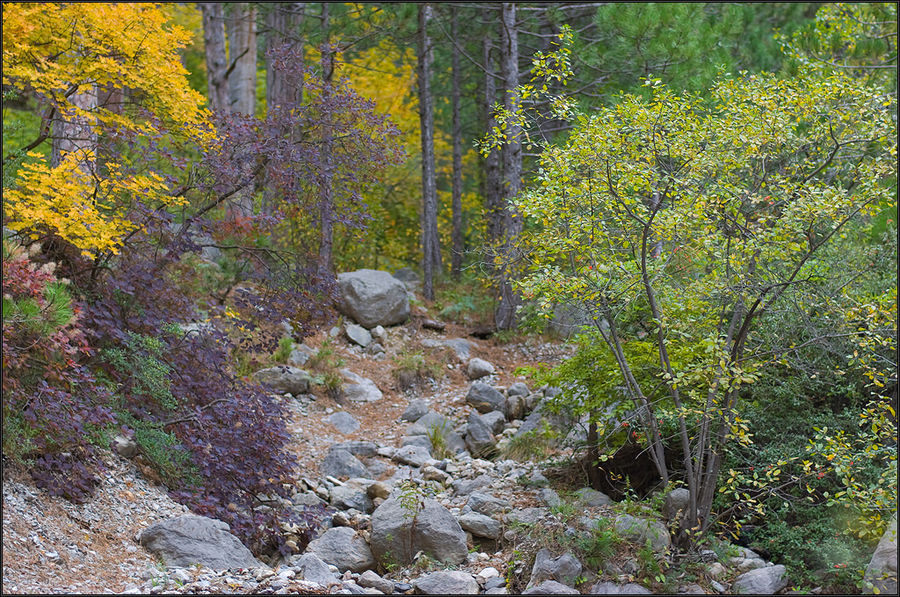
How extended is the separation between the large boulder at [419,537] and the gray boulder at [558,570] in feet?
2.25

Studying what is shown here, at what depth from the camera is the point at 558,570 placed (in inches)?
188

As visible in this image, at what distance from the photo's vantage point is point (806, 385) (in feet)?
Answer: 19.1

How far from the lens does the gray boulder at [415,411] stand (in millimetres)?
8961

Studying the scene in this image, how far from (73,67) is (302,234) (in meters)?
6.15

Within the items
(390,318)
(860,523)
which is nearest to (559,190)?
(860,523)

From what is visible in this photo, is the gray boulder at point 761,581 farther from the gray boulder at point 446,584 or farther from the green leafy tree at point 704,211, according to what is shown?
the gray boulder at point 446,584

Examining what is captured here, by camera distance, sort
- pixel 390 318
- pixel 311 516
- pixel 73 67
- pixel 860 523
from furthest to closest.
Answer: pixel 390 318
pixel 311 516
pixel 73 67
pixel 860 523

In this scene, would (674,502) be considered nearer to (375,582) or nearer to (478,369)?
(375,582)

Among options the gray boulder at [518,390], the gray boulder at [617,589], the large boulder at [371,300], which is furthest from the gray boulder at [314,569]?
the large boulder at [371,300]

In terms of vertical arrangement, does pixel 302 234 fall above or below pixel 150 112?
below

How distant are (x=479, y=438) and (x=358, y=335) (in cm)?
334

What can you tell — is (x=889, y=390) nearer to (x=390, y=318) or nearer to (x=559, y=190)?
(x=559, y=190)

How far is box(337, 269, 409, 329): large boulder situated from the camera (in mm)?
11094

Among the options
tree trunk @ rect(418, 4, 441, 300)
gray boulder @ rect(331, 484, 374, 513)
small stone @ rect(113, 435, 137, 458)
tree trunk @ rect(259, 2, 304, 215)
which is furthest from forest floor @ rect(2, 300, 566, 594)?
tree trunk @ rect(418, 4, 441, 300)
